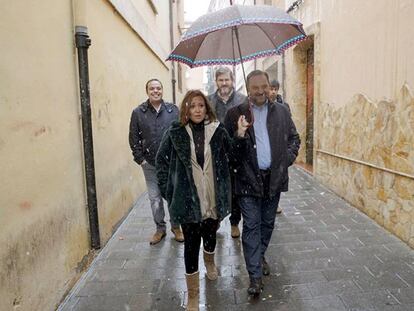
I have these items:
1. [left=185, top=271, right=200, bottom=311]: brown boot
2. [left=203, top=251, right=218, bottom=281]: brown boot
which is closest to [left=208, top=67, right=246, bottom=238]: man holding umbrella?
[left=203, top=251, right=218, bottom=281]: brown boot

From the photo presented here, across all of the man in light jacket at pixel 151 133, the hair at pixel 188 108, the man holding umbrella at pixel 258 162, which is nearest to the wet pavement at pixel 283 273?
the man holding umbrella at pixel 258 162

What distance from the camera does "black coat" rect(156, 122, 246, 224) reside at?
287 centimetres

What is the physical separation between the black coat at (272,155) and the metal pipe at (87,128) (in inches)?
63.1

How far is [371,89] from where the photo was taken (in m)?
5.18

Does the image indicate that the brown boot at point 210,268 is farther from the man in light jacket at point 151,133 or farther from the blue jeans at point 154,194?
the blue jeans at point 154,194

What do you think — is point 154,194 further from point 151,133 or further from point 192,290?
point 192,290

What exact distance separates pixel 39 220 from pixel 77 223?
0.86 m

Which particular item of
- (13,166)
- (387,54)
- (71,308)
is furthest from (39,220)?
(387,54)

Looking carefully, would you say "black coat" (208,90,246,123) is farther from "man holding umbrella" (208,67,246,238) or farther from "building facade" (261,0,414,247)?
Answer: "building facade" (261,0,414,247)

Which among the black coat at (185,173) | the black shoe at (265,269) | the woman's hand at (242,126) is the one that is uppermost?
the woman's hand at (242,126)

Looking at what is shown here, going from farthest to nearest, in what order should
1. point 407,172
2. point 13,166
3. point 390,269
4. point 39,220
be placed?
1. point 407,172
2. point 390,269
3. point 39,220
4. point 13,166

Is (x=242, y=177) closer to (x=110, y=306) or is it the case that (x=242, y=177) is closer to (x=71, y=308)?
(x=110, y=306)

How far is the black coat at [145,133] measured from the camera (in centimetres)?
449

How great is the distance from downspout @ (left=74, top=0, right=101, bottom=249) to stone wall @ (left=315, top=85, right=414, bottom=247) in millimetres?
3449
